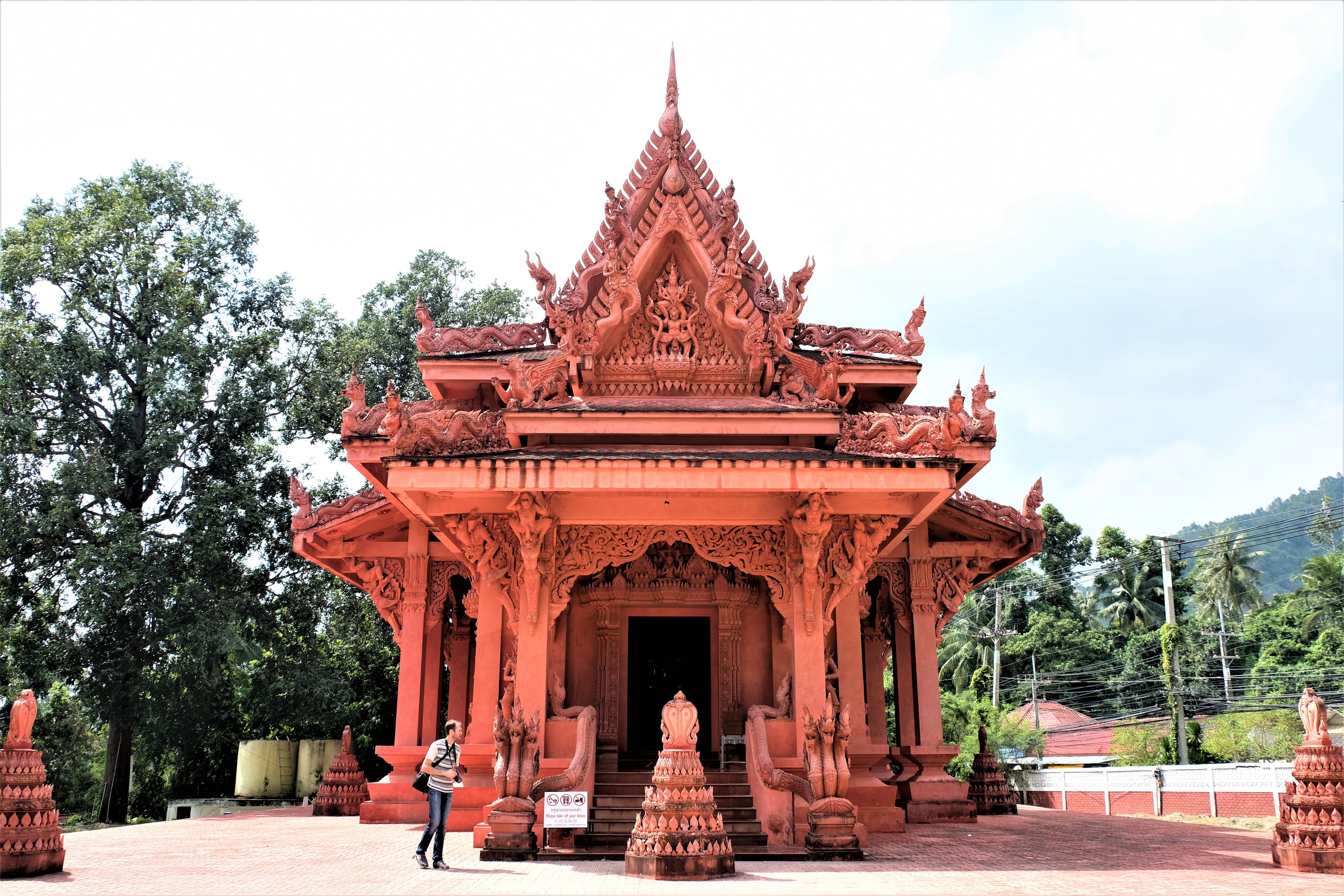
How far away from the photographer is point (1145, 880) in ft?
26.2

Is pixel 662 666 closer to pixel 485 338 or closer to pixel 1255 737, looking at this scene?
pixel 485 338

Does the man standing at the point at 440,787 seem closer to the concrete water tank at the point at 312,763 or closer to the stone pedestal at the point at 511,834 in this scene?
the stone pedestal at the point at 511,834

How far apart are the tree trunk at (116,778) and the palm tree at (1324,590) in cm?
4561

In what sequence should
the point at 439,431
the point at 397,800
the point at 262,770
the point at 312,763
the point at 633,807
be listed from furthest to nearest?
the point at 312,763, the point at 262,770, the point at 397,800, the point at 439,431, the point at 633,807

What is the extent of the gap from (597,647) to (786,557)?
3056 mm

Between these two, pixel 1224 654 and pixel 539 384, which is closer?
pixel 539 384

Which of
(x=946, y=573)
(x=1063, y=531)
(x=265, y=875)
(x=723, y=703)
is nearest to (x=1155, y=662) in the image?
(x=1063, y=531)

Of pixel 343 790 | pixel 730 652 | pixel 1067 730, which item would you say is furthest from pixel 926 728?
pixel 1067 730

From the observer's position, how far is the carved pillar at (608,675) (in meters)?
12.5

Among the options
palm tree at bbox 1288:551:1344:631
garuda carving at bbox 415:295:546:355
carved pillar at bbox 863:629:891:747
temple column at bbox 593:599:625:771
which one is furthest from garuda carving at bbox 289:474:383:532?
palm tree at bbox 1288:551:1344:631

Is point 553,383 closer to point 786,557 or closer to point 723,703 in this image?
point 786,557

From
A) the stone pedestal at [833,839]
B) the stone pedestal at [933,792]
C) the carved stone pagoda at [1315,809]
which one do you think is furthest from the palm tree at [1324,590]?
the stone pedestal at [833,839]

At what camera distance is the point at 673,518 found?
37.1 feet

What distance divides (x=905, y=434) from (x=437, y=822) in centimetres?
620
